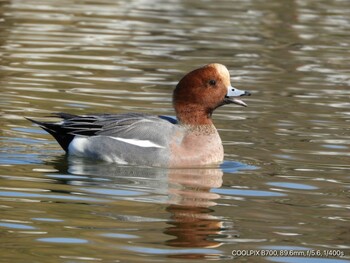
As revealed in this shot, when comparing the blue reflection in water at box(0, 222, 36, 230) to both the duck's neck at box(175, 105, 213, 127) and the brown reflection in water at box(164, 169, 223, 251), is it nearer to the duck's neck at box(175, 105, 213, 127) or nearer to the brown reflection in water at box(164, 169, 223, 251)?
the brown reflection in water at box(164, 169, 223, 251)

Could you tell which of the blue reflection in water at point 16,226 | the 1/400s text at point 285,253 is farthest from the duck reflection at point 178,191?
the blue reflection in water at point 16,226

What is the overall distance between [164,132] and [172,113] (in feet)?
7.69

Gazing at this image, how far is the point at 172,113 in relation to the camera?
11.5 meters

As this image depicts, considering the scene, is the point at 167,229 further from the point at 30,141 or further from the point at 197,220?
the point at 30,141

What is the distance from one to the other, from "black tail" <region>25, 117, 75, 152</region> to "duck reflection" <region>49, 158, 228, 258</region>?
0.18 meters

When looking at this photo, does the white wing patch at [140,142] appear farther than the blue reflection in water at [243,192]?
Yes

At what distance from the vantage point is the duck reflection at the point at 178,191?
6.92m

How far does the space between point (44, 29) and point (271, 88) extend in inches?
195

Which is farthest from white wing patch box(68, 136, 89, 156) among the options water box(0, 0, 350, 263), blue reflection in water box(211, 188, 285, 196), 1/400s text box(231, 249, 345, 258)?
1/400s text box(231, 249, 345, 258)

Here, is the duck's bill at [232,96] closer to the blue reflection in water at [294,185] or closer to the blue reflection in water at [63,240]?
the blue reflection in water at [294,185]

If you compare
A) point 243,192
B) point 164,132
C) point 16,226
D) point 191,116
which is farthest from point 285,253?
point 191,116

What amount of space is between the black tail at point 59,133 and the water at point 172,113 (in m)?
0.12

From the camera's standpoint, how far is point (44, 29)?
17125mm

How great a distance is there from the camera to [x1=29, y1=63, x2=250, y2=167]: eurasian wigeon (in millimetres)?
9125
